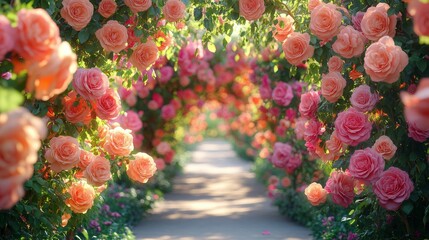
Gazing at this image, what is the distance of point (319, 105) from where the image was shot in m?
4.90

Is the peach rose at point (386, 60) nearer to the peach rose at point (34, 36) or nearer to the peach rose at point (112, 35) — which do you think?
the peach rose at point (112, 35)

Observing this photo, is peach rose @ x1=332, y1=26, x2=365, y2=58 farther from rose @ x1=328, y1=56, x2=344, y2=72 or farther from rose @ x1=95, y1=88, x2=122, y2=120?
rose @ x1=95, y1=88, x2=122, y2=120

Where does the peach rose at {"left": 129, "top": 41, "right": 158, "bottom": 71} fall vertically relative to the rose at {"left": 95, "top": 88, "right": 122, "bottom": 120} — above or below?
above

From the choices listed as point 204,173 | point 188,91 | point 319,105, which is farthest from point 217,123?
point 319,105

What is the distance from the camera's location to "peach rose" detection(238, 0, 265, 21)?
4.76 meters

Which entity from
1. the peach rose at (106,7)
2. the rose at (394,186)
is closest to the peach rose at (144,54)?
the peach rose at (106,7)

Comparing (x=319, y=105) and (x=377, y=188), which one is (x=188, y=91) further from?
(x=377, y=188)

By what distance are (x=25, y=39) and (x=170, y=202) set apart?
8.45 metres

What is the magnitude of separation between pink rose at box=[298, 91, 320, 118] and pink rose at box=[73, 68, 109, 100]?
152cm

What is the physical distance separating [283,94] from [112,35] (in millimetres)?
3945

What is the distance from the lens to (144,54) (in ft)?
15.7

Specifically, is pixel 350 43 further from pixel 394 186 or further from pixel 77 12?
pixel 77 12

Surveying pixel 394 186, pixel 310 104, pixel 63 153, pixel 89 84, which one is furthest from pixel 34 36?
pixel 310 104

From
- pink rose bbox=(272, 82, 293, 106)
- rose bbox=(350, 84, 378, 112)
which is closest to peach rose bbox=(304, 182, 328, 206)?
rose bbox=(350, 84, 378, 112)
